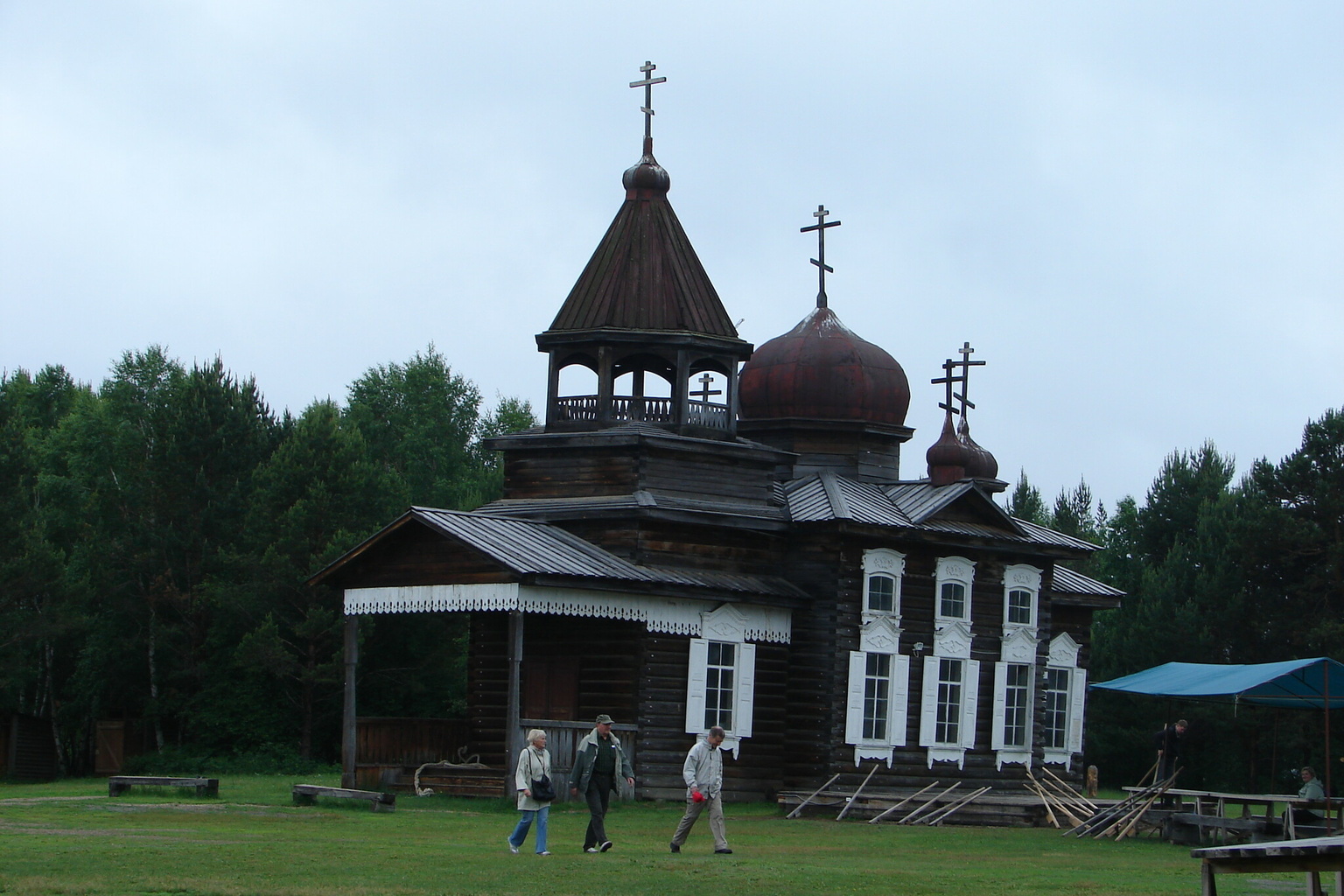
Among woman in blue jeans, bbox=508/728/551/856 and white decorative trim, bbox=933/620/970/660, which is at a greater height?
white decorative trim, bbox=933/620/970/660

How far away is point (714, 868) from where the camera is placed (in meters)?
18.5

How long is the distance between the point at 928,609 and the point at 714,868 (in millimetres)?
16778

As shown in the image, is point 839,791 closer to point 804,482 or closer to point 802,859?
point 804,482

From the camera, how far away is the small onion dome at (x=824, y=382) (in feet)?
129

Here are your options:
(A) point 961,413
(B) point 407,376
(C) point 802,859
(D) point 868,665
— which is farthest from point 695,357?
(B) point 407,376

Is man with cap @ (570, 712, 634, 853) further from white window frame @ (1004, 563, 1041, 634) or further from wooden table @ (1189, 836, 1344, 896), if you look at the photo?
white window frame @ (1004, 563, 1041, 634)

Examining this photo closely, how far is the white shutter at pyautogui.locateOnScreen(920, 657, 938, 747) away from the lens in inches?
1353

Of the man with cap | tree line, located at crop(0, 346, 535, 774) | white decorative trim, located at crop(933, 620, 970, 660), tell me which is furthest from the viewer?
tree line, located at crop(0, 346, 535, 774)

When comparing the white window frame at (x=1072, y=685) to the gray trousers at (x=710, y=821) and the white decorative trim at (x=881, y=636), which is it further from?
the gray trousers at (x=710, y=821)

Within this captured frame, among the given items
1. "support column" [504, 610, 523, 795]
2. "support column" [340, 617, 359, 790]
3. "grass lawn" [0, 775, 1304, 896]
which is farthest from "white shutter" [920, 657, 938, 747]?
"support column" [340, 617, 359, 790]

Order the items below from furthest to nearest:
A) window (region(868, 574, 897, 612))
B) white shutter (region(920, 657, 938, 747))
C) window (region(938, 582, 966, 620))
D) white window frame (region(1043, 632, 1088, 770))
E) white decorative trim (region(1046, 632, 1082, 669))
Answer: white decorative trim (region(1046, 632, 1082, 669))
white window frame (region(1043, 632, 1088, 770))
window (region(938, 582, 966, 620))
white shutter (region(920, 657, 938, 747))
window (region(868, 574, 897, 612))

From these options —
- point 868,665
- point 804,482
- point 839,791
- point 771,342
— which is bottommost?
point 839,791

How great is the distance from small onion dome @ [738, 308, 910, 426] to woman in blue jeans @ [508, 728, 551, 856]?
20.4 meters

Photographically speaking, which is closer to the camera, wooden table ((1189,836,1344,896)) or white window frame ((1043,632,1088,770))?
wooden table ((1189,836,1344,896))
